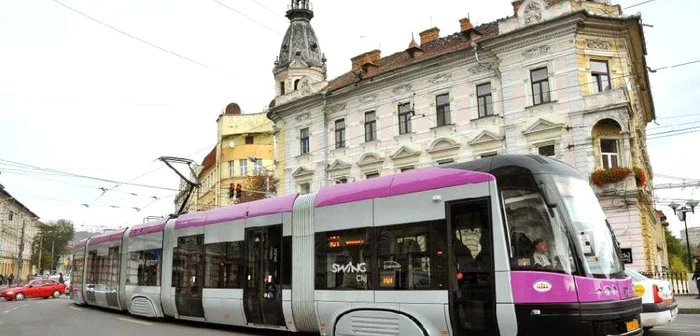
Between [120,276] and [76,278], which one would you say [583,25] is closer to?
[120,276]

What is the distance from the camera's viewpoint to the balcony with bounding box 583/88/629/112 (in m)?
23.8

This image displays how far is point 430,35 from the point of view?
109 feet

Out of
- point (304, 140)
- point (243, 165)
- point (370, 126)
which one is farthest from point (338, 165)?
point (243, 165)

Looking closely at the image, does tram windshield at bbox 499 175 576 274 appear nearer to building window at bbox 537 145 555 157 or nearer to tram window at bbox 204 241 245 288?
tram window at bbox 204 241 245 288

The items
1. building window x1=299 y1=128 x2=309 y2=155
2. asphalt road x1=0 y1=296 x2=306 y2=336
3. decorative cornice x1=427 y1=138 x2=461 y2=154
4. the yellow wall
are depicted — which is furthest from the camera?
the yellow wall

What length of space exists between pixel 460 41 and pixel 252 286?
70.3 ft

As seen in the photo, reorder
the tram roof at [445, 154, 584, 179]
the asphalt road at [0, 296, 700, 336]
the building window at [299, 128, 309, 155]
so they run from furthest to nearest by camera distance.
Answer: the building window at [299, 128, 309, 155] < the asphalt road at [0, 296, 700, 336] < the tram roof at [445, 154, 584, 179]

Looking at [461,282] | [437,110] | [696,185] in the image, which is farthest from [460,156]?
[461,282]

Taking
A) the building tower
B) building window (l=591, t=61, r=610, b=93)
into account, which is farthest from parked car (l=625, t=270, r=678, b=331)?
the building tower

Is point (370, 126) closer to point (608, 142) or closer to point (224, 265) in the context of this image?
point (608, 142)

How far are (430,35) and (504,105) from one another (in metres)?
8.77

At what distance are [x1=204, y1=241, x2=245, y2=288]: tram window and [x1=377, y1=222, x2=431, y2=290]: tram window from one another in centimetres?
414

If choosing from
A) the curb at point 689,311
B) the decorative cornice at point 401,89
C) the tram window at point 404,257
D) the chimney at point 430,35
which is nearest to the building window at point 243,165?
the chimney at point 430,35

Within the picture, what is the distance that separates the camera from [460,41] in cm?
2980
